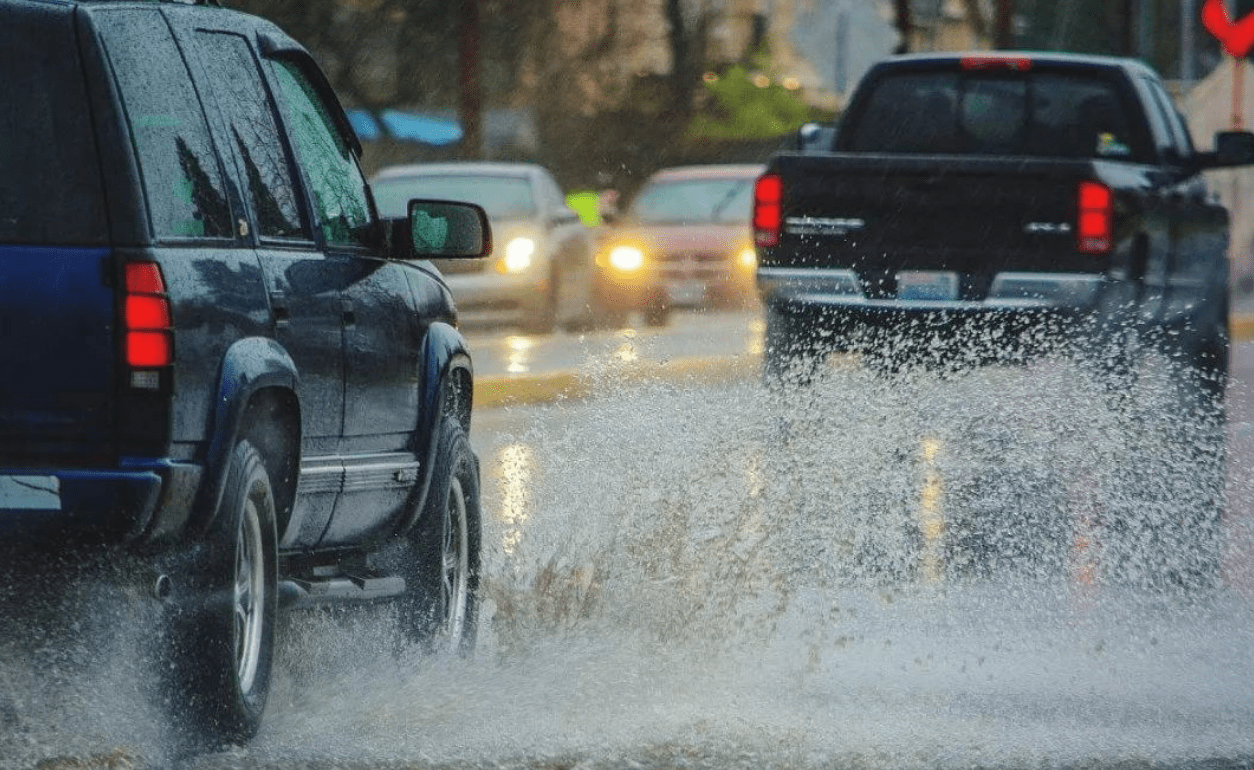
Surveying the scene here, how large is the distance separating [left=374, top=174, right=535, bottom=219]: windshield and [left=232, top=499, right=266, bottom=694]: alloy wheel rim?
17.1 meters

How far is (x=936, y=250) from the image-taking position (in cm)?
1271

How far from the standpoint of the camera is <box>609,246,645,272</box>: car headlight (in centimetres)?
2645

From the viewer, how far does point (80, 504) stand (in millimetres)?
5406

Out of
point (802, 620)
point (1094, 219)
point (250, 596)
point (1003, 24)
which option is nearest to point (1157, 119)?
point (1094, 219)

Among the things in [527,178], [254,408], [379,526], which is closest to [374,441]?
[379,526]

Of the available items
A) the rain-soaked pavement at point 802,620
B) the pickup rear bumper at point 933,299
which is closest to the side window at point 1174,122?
the pickup rear bumper at point 933,299

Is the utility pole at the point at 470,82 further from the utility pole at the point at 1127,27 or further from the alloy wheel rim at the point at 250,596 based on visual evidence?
the alloy wheel rim at the point at 250,596

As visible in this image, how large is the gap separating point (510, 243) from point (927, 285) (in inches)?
430

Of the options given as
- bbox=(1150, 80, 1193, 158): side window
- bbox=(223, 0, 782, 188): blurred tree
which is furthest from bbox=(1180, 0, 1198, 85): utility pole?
bbox=(1150, 80, 1193, 158): side window

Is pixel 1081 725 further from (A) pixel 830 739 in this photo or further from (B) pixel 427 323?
(B) pixel 427 323

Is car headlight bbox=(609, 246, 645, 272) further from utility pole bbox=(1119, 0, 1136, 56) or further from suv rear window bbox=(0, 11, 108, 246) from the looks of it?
suv rear window bbox=(0, 11, 108, 246)

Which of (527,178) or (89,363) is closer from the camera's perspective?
(89,363)

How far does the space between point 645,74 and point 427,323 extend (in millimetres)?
44351

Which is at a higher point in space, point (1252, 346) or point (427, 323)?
point (427, 323)
